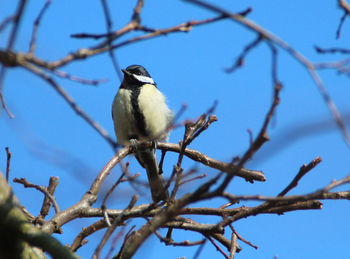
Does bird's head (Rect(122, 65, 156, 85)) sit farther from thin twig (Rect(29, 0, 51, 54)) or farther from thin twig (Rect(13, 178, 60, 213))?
thin twig (Rect(29, 0, 51, 54))

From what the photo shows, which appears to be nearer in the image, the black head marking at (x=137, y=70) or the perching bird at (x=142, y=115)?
the perching bird at (x=142, y=115)

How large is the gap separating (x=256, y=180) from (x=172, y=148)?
0.82 metres

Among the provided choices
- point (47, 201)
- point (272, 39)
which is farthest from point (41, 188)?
point (272, 39)

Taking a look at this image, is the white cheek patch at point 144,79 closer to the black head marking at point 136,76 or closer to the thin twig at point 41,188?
the black head marking at point 136,76

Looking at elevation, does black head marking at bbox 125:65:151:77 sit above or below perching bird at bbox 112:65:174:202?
above

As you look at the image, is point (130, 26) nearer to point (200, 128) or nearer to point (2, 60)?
point (2, 60)

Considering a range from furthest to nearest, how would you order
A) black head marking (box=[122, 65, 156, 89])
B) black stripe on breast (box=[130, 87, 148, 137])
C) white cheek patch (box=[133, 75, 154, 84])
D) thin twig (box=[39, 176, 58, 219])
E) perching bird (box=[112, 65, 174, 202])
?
white cheek patch (box=[133, 75, 154, 84]), black head marking (box=[122, 65, 156, 89]), black stripe on breast (box=[130, 87, 148, 137]), perching bird (box=[112, 65, 174, 202]), thin twig (box=[39, 176, 58, 219])

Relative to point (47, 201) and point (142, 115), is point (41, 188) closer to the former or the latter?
point (47, 201)

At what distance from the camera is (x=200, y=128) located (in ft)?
10.1

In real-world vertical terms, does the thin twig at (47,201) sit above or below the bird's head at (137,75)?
below

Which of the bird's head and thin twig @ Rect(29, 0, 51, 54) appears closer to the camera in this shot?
thin twig @ Rect(29, 0, 51, 54)

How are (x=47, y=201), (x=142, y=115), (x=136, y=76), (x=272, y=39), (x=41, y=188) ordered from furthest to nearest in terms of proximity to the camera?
(x=136, y=76)
(x=142, y=115)
(x=47, y=201)
(x=41, y=188)
(x=272, y=39)

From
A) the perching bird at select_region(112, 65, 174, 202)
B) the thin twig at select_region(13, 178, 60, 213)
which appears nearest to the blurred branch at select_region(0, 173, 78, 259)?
the thin twig at select_region(13, 178, 60, 213)

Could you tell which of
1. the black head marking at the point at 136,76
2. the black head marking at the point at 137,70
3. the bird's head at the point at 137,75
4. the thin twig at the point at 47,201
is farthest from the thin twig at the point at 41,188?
the black head marking at the point at 137,70
